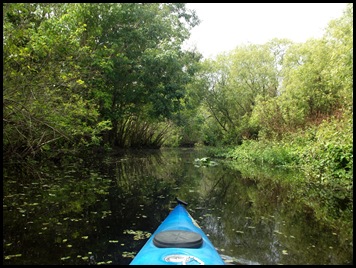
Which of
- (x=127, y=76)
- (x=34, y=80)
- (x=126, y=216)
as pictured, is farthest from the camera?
(x=127, y=76)

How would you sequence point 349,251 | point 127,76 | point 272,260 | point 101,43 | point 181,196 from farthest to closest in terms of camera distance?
point 127,76 → point 101,43 → point 181,196 → point 349,251 → point 272,260

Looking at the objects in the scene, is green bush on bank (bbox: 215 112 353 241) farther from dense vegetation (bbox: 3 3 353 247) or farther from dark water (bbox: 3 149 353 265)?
dark water (bbox: 3 149 353 265)

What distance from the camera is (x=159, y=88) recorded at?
16.9 m

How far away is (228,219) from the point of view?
18.4ft

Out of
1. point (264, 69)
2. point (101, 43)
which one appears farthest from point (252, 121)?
point (101, 43)

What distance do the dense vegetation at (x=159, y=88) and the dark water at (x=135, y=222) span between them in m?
1.30

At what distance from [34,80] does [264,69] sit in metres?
21.5

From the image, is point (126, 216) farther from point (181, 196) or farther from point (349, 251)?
point (349, 251)

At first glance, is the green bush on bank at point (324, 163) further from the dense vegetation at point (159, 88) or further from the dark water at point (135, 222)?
the dark water at point (135, 222)

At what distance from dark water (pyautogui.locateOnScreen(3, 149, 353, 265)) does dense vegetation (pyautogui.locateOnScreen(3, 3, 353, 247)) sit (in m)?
1.30

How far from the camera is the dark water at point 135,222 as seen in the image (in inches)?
152

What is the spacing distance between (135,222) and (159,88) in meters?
12.5

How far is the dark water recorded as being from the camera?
12.7 feet

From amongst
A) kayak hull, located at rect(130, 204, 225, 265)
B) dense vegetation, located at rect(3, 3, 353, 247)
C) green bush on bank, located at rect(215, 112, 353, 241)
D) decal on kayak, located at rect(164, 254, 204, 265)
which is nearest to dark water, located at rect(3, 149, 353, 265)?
green bush on bank, located at rect(215, 112, 353, 241)
